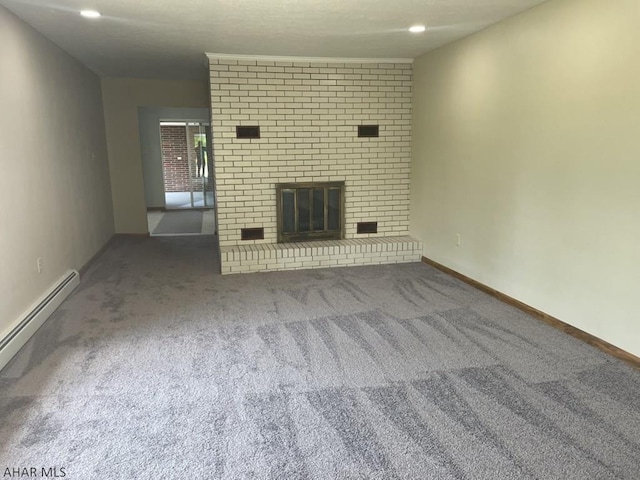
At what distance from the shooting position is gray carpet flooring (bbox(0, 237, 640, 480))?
1.90 m

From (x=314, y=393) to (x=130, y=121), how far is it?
5581 millimetres

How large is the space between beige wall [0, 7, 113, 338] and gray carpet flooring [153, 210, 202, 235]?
1.91 m

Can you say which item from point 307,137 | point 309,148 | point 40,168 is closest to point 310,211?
point 309,148

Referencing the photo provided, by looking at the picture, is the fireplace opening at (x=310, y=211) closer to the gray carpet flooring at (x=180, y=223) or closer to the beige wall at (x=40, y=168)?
the beige wall at (x=40, y=168)

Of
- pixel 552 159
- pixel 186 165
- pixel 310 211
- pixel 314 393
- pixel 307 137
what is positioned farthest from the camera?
pixel 186 165

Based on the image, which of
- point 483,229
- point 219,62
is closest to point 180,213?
point 219,62

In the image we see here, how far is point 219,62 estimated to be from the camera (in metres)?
4.79

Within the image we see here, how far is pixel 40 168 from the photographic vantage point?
12.4 ft

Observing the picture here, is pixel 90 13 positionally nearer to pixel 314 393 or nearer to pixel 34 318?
pixel 34 318

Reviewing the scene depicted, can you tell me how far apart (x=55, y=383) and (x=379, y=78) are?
437 cm

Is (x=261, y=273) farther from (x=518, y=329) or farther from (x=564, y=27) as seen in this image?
(x=564, y=27)

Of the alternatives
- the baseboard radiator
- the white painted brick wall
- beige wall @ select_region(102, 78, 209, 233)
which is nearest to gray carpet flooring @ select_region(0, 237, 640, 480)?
the baseboard radiator

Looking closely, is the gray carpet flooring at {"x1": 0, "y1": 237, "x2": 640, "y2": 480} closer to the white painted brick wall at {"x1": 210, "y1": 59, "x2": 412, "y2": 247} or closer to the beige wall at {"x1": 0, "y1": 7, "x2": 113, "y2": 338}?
the beige wall at {"x1": 0, "y1": 7, "x2": 113, "y2": 338}

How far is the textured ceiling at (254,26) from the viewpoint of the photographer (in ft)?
10.2
